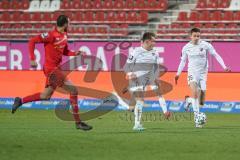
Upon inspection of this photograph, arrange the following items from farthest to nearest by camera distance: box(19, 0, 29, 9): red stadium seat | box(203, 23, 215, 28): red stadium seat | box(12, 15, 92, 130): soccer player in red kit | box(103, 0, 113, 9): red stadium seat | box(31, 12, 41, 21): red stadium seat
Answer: box(19, 0, 29, 9): red stadium seat
box(31, 12, 41, 21): red stadium seat
box(103, 0, 113, 9): red stadium seat
box(203, 23, 215, 28): red stadium seat
box(12, 15, 92, 130): soccer player in red kit

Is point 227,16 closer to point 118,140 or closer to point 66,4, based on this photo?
point 66,4

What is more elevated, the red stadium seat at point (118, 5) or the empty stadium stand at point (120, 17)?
the red stadium seat at point (118, 5)

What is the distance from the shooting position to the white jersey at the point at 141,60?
1593 cm

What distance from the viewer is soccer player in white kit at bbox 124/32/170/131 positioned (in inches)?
617

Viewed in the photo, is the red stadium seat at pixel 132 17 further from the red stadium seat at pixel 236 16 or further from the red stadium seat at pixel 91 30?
the red stadium seat at pixel 236 16

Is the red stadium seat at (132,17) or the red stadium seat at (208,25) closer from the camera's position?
the red stadium seat at (208,25)

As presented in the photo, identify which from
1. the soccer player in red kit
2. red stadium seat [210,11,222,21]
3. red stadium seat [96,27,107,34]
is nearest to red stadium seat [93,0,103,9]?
red stadium seat [96,27,107,34]

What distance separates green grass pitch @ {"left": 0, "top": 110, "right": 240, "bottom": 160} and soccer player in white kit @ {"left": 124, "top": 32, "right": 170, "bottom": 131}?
698mm

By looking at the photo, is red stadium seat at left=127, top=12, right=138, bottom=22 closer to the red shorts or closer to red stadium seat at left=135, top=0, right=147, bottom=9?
red stadium seat at left=135, top=0, right=147, bottom=9

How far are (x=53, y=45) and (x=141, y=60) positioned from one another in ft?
6.63

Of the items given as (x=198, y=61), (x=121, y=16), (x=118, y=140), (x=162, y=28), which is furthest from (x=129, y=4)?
(x=118, y=140)

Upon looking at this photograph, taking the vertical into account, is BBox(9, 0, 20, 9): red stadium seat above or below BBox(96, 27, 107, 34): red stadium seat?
above

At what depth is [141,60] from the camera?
16.0 metres

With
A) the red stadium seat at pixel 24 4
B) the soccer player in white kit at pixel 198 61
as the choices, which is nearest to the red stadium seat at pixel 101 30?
the red stadium seat at pixel 24 4
